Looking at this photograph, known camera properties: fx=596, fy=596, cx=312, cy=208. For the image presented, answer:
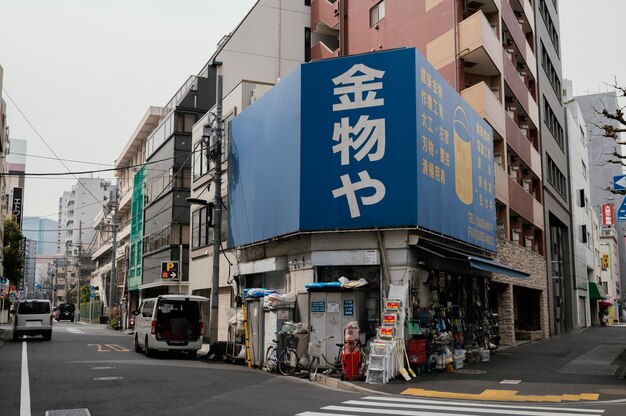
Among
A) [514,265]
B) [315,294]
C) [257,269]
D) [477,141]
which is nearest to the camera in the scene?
[315,294]

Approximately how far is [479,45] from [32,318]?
24845 millimetres

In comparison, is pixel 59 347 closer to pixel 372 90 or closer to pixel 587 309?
pixel 372 90

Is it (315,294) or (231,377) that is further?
(315,294)

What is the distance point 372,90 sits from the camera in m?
17.3

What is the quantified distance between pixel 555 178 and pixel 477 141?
2132 cm

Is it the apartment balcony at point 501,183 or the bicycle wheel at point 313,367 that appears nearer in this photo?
the bicycle wheel at point 313,367

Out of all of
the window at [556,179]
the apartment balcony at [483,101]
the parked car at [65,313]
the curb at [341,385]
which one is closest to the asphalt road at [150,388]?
the curb at [341,385]

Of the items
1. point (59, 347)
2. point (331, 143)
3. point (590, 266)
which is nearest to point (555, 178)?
point (590, 266)

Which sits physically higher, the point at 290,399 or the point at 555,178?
the point at 555,178

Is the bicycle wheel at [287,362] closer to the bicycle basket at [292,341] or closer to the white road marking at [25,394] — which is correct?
the bicycle basket at [292,341]

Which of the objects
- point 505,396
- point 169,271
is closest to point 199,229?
point 169,271

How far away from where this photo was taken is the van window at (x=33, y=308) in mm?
29753

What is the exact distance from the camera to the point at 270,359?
673 inches

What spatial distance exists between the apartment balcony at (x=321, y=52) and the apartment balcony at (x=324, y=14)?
1.31 metres
